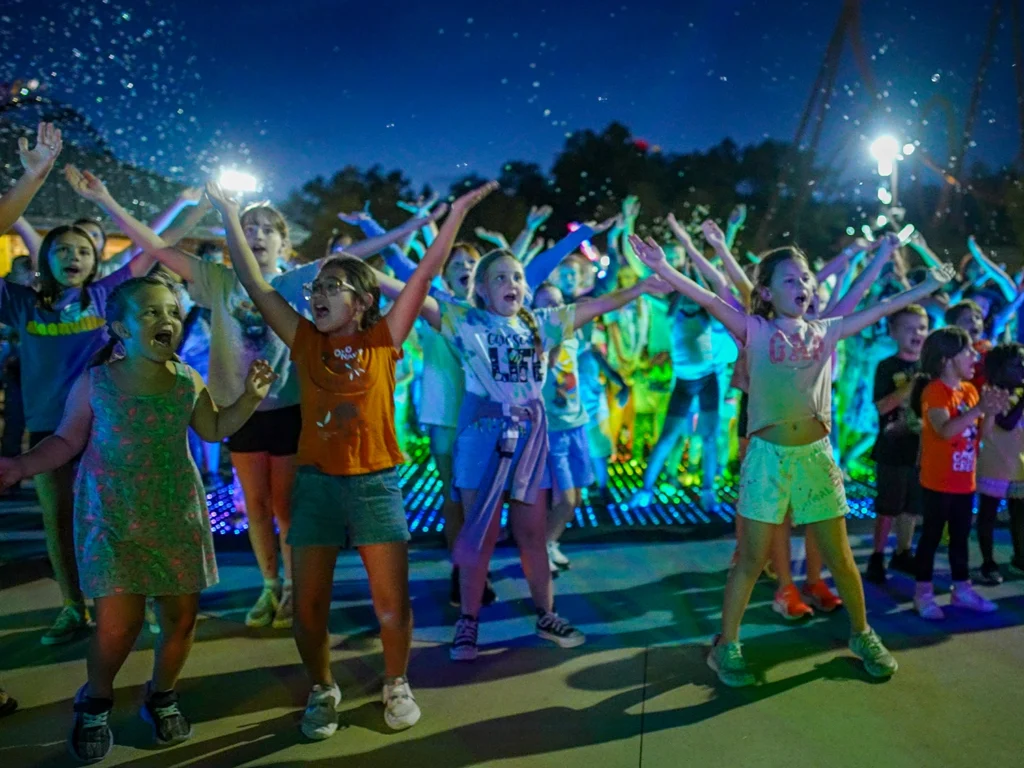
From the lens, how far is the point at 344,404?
3049 mm

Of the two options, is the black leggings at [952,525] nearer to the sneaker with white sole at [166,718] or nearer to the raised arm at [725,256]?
the raised arm at [725,256]

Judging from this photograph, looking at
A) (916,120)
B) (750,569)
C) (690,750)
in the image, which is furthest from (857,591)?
(916,120)

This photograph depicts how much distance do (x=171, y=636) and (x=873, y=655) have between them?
285cm

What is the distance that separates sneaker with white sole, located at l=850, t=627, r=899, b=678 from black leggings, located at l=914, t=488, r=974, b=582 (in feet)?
3.13

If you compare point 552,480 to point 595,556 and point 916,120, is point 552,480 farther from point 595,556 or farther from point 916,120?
point 916,120

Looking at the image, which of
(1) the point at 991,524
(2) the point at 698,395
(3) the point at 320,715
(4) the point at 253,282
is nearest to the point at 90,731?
(3) the point at 320,715

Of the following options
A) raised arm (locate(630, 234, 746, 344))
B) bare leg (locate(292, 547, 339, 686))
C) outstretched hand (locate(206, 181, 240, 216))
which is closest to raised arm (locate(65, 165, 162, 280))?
outstretched hand (locate(206, 181, 240, 216))

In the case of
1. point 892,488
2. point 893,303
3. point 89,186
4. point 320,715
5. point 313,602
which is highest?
point 89,186

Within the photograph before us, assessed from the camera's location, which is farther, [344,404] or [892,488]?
[892,488]

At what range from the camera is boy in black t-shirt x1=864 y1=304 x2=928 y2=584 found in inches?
187

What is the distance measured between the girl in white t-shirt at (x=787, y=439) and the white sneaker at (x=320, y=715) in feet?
5.28

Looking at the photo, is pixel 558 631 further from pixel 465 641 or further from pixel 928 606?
pixel 928 606

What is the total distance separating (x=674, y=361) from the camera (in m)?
6.66

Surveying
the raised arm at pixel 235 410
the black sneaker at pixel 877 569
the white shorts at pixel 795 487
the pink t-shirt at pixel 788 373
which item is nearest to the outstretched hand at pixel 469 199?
the raised arm at pixel 235 410
